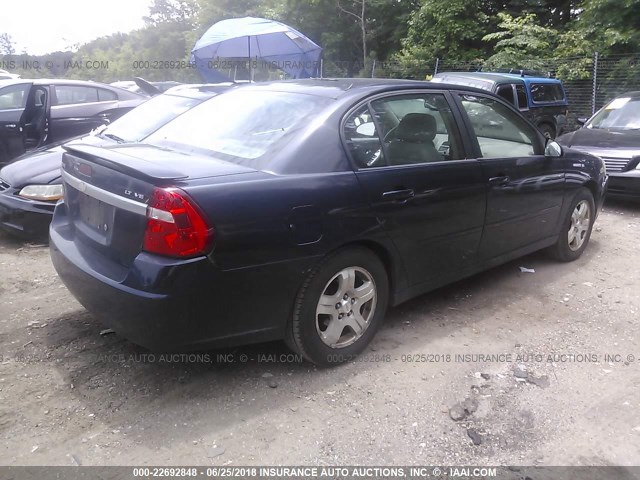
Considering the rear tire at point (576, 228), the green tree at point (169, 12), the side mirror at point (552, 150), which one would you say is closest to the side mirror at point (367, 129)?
the side mirror at point (552, 150)

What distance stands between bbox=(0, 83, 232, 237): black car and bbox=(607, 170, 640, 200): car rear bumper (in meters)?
5.22

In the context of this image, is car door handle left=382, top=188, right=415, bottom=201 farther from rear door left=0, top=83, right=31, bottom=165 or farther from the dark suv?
the dark suv

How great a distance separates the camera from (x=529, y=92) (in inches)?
436

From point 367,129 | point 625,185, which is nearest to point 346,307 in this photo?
point 367,129

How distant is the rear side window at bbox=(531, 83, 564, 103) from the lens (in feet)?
37.4

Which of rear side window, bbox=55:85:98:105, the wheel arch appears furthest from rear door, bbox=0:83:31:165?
the wheel arch

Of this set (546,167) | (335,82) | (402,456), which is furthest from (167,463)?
(546,167)

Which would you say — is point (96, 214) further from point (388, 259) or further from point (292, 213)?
point (388, 259)

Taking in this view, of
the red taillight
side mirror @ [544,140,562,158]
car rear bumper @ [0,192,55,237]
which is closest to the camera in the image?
the red taillight

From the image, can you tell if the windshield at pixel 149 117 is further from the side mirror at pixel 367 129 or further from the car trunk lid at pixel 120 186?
the side mirror at pixel 367 129

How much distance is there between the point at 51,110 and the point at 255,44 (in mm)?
7492

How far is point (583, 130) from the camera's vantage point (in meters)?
8.14

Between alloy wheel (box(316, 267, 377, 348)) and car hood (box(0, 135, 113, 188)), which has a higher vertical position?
car hood (box(0, 135, 113, 188))

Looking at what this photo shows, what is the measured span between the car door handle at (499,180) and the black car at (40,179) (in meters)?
3.41
